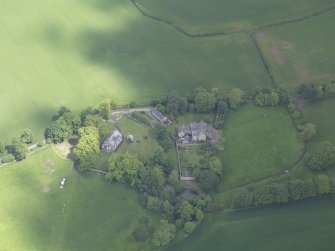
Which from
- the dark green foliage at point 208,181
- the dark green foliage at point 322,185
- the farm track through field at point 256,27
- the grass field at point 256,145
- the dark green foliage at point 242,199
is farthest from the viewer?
the farm track through field at point 256,27

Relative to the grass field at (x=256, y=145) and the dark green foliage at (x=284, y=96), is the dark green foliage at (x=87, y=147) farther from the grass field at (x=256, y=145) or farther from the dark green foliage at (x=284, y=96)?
the dark green foliage at (x=284, y=96)

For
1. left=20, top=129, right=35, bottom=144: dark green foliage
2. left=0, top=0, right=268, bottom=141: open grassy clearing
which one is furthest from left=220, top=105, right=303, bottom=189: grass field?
left=20, top=129, right=35, bottom=144: dark green foliage

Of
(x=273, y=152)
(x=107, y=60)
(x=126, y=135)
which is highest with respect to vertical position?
(x=107, y=60)

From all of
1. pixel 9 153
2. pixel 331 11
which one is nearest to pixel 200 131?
pixel 9 153

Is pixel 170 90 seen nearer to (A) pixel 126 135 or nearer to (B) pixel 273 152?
(A) pixel 126 135

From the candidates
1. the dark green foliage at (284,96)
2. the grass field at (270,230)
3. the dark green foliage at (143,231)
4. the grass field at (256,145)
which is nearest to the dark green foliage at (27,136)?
the dark green foliage at (143,231)

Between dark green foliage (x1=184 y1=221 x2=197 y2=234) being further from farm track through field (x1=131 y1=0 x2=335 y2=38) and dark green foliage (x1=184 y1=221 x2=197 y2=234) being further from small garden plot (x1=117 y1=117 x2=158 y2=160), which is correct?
farm track through field (x1=131 y1=0 x2=335 y2=38)
